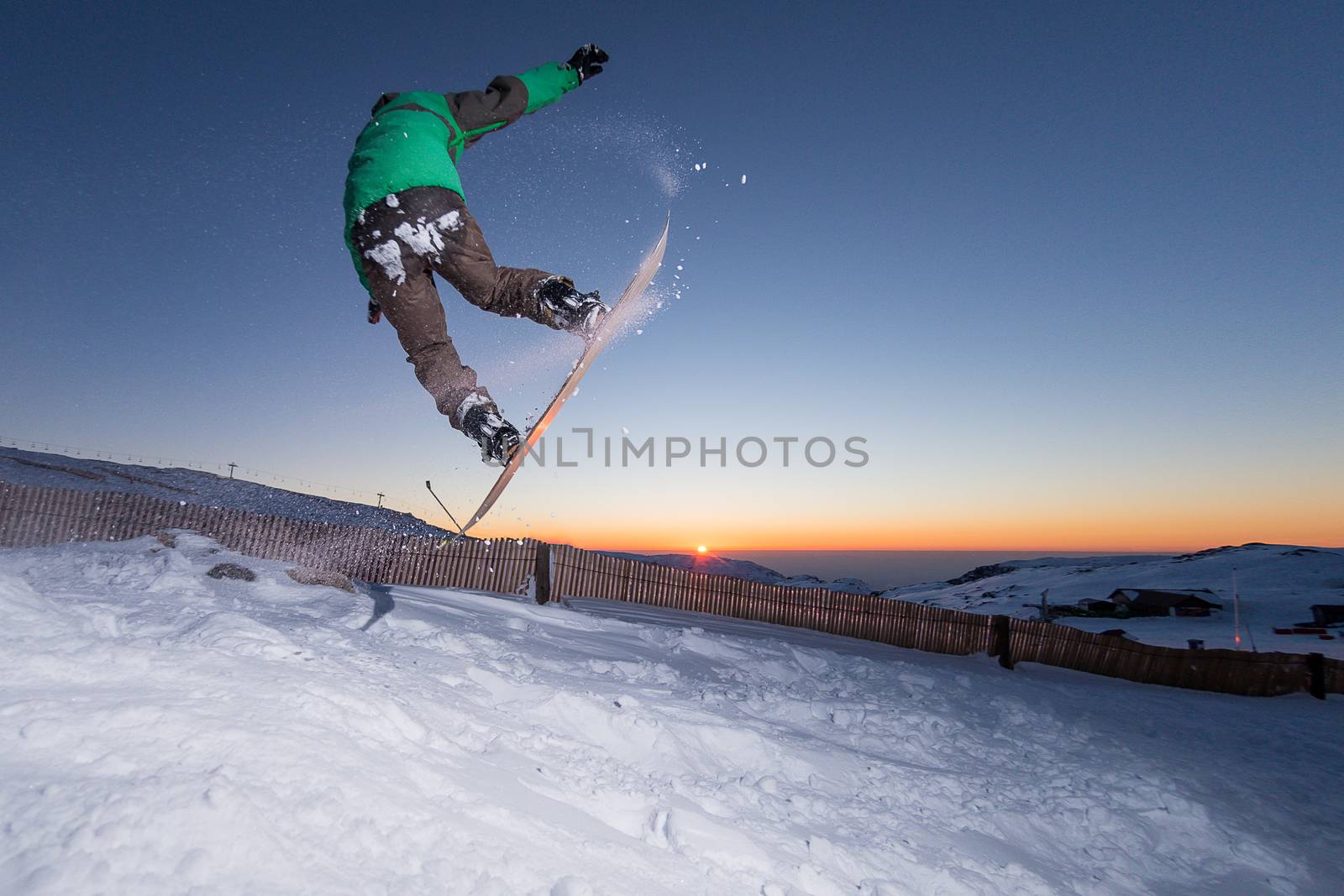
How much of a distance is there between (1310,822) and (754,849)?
4.64 m

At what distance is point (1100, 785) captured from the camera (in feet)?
13.2

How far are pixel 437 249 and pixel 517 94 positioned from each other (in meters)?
0.83

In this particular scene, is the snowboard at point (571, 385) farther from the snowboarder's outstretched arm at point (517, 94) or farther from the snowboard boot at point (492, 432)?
the snowboarder's outstretched arm at point (517, 94)

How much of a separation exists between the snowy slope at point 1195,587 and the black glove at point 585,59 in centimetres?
2351

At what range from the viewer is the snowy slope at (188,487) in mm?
24125

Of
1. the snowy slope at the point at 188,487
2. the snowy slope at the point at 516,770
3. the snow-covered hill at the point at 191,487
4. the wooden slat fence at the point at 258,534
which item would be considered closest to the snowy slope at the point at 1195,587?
the snow-covered hill at the point at 191,487

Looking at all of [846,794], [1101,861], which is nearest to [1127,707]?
[1101,861]

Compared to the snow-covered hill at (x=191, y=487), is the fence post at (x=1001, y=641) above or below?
below

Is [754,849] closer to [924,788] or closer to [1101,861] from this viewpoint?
[924,788]

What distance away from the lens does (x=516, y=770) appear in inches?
87.7

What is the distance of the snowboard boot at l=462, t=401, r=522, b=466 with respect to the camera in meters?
2.29

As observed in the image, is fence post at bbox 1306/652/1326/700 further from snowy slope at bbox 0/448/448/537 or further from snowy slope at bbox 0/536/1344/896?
snowy slope at bbox 0/448/448/537

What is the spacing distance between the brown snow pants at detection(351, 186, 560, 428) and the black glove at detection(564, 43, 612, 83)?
933 millimetres

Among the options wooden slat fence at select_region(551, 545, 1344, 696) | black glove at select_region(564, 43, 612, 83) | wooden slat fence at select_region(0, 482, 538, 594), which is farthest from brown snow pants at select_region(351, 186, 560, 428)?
wooden slat fence at select_region(551, 545, 1344, 696)
